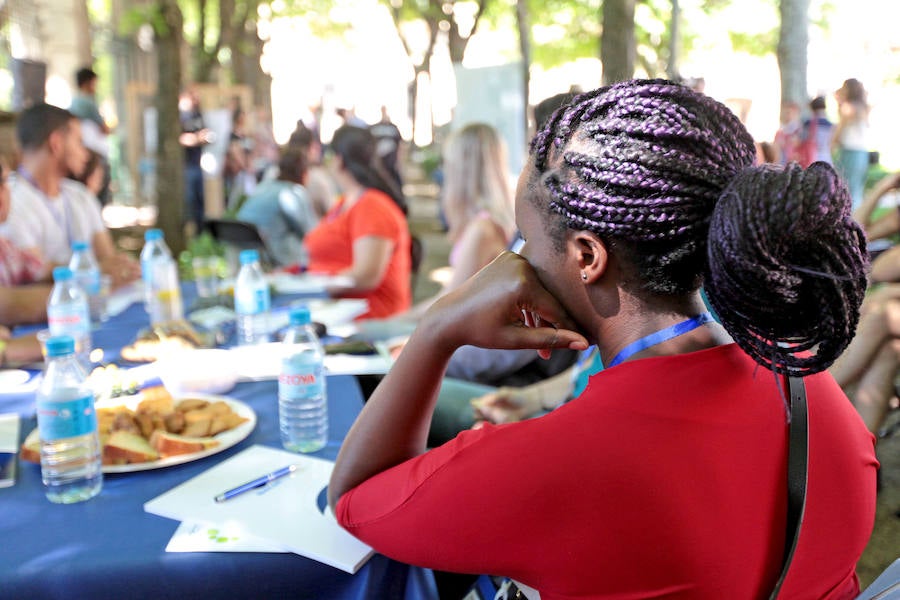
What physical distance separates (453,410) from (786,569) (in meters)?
1.82

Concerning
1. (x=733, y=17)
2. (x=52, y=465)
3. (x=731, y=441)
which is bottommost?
(x=52, y=465)

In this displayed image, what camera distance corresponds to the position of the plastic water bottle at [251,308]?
2.94 metres

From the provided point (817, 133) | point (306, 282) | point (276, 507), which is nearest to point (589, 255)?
point (276, 507)

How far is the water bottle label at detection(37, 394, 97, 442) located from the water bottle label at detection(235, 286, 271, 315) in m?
1.40

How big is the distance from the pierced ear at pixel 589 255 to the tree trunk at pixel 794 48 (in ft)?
45.5

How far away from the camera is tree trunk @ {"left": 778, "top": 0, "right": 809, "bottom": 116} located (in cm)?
1328

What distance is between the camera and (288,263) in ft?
20.9

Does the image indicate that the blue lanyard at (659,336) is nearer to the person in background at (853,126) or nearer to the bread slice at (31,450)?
the bread slice at (31,450)

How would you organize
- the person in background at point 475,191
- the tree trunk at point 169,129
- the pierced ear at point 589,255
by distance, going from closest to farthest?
the pierced ear at point 589,255 → the person in background at point 475,191 → the tree trunk at point 169,129

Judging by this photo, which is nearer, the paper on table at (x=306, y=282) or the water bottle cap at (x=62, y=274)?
the water bottle cap at (x=62, y=274)

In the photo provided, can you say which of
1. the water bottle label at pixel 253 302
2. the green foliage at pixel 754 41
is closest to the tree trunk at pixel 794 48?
the green foliage at pixel 754 41

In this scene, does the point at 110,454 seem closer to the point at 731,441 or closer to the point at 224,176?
the point at 731,441

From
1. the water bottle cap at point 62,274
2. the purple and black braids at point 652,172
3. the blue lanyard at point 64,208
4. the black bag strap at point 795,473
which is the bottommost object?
the black bag strap at point 795,473

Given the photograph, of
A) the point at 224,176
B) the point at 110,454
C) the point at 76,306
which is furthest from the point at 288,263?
the point at 224,176
